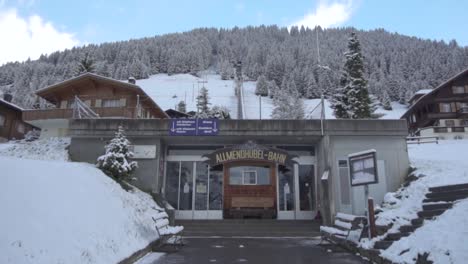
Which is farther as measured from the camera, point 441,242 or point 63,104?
point 63,104

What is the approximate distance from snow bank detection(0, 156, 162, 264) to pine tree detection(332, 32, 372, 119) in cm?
2274

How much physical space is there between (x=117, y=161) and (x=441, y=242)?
1071 cm

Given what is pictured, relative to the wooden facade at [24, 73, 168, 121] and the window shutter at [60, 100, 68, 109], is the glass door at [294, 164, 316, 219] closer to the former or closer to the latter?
the wooden facade at [24, 73, 168, 121]

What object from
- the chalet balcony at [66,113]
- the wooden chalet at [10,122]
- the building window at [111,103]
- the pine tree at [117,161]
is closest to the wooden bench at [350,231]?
the pine tree at [117,161]

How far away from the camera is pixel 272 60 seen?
98.2 metres

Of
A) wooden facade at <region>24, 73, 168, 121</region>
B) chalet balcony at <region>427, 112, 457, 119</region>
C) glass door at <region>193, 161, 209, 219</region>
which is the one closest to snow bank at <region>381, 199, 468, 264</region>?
glass door at <region>193, 161, 209, 219</region>

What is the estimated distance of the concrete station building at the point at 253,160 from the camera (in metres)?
15.1

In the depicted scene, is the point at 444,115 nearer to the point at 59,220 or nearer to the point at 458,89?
the point at 458,89

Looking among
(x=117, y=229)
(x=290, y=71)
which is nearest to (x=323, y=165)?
(x=117, y=229)

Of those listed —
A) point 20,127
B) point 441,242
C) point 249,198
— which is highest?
point 20,127

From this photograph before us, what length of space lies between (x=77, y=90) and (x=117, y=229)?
25.4 meters

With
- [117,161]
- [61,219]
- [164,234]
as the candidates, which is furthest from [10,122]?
[61,219]

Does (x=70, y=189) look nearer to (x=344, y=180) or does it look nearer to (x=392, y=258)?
(x=392, y=258)

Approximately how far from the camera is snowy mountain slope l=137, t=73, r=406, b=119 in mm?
64438
